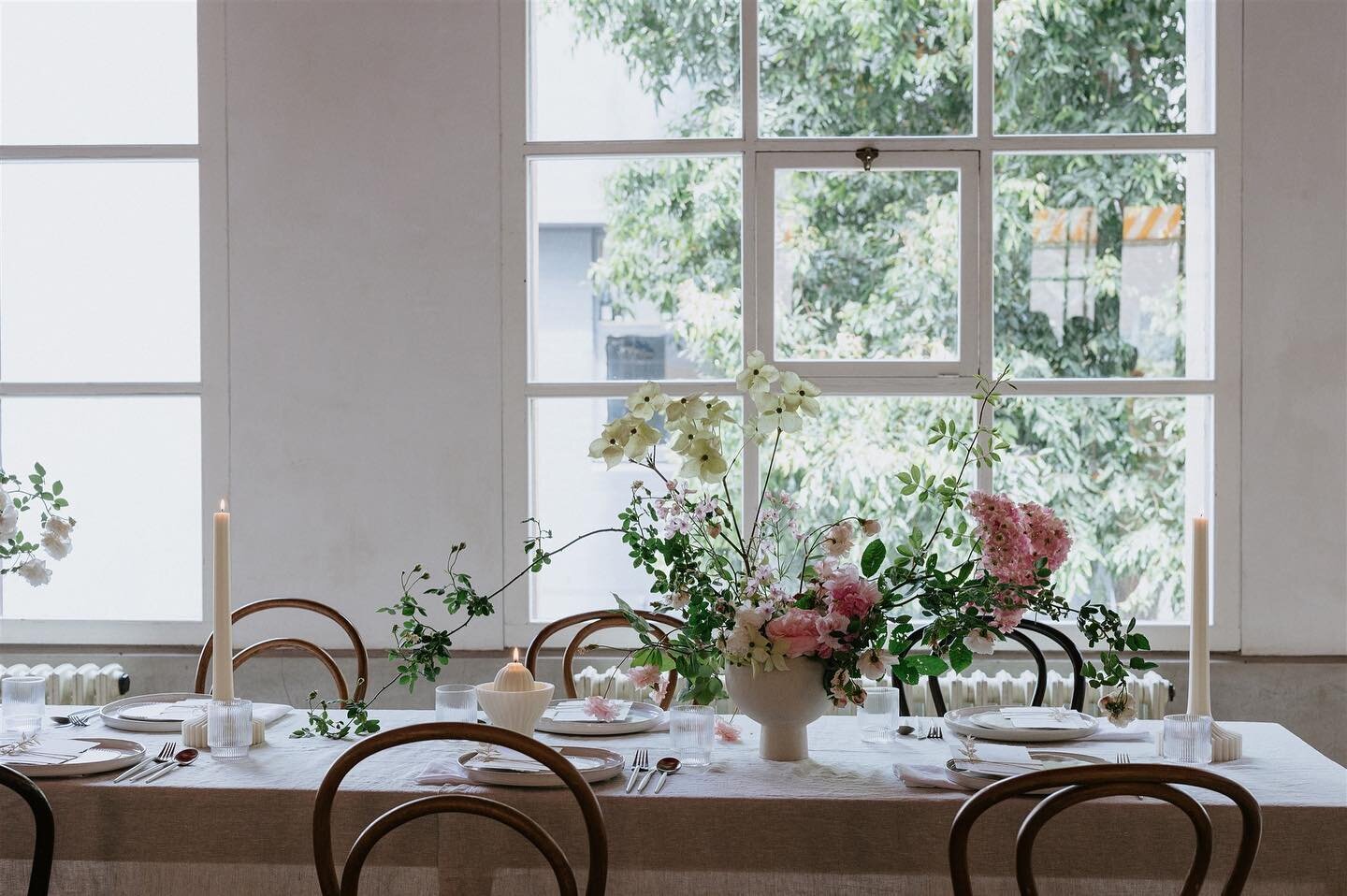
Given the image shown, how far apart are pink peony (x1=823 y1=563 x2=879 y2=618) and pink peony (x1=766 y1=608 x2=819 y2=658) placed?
37mm

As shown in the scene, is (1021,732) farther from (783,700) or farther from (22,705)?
(22,705)

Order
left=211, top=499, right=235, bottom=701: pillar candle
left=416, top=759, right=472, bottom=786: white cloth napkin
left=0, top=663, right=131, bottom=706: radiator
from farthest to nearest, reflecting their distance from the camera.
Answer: left=0, top=663, right=131, bottom=706: radiator
left=211, top=499, right=235, bottom=701: pillar candle
left=416, top=759, right=472, bottom=786: white cloth napkin

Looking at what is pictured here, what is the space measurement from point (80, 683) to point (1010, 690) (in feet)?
7.30

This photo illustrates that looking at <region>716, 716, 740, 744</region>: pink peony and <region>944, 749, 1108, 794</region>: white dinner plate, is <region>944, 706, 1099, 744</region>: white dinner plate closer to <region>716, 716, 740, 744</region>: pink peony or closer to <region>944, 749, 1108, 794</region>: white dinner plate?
<region>944, 749, 1108, 794</region>: white dinner plate

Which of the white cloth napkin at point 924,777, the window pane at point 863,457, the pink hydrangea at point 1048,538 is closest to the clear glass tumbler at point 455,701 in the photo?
the white cloth napkin at point 924,777

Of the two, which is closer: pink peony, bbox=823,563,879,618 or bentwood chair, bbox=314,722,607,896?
bentwood chair, bbox=314,722,607,896

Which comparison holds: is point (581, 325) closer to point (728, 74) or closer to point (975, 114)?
point (728, 74)

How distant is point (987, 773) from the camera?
1741 mm

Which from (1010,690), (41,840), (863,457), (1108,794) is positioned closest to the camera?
(1108,794)

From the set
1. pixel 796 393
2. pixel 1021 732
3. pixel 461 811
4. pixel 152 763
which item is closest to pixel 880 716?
pixel 1021 732

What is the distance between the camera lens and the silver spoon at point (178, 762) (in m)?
1.79

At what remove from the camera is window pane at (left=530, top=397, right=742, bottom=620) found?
10.3 ft

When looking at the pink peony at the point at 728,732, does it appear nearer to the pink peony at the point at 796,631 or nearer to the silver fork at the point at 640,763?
the silver fork at the point at 640,763

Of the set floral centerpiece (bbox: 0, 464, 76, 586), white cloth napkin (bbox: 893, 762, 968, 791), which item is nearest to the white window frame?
floral centerpiece (bbox: 0, 464, 76, 586)
